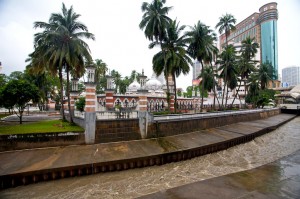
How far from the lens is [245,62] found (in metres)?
38.4

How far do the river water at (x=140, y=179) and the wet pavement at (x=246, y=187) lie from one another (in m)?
1.41

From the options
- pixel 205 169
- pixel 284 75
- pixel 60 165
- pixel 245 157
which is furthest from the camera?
pixel 284 75

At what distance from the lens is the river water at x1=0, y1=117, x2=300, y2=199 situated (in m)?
8.55

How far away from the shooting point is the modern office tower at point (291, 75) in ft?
427

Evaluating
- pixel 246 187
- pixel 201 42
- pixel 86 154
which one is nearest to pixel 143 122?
pixel 86 154

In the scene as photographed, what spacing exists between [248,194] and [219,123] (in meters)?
16.0

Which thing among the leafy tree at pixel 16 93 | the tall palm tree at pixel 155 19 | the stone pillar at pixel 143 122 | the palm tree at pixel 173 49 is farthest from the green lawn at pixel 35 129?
the tall palm tree at pixel 155 19

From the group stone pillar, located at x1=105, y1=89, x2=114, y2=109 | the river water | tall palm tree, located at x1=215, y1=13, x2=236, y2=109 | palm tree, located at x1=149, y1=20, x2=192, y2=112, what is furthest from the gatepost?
tall palm tree, located at x1=215, y1=13, x2=236, y2=109

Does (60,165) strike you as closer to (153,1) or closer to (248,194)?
(248,194)

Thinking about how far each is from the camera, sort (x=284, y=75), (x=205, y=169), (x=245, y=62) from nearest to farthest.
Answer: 1. (x=205, y=169)
2. (x=245, y=62)
3. (x=284, y=75)

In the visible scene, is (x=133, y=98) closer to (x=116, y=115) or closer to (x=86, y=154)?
(x=116, y=115)

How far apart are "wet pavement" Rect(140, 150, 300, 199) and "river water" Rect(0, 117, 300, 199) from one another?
4.63 feet

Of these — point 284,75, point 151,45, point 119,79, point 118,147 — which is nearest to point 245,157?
point 118,147

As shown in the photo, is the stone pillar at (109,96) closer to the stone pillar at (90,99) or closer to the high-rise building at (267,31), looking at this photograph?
the stone pillar at (90,99)
